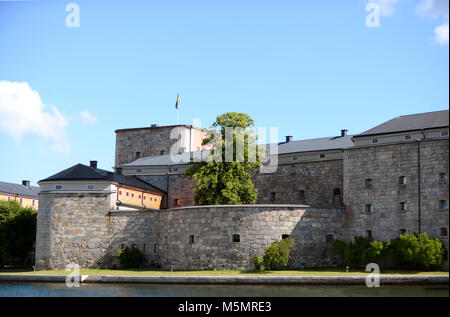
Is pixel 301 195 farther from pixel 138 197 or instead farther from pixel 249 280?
pixel 249 280

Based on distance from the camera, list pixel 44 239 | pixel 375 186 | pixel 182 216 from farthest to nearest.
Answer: pixel 44 239, pixel 182 216, pixel 375 186

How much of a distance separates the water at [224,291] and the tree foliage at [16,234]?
16481mm

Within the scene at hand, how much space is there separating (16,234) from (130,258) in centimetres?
1299

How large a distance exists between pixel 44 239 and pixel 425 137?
27828 millimetres

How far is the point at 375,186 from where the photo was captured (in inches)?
1834

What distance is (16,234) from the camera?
59156mm

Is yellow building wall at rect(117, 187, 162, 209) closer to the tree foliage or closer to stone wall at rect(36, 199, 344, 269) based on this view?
stone wall at rect(36, 199, 344, 269)

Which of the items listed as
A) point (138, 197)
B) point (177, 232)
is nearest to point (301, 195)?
point (177, 232)

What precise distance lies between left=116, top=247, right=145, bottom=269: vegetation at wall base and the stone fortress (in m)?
0.60

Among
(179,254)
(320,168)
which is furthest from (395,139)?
(179,254)

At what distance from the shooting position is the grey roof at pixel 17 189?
82.2 meters

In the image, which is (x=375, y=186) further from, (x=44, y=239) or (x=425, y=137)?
(x=44, y=239)

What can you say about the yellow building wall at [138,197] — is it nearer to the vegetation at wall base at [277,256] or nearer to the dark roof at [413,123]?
the vegetation at wall base at [277,256]

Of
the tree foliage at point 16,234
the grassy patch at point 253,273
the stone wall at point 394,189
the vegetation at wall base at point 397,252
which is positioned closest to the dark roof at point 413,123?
the stone wall at point 394,189
